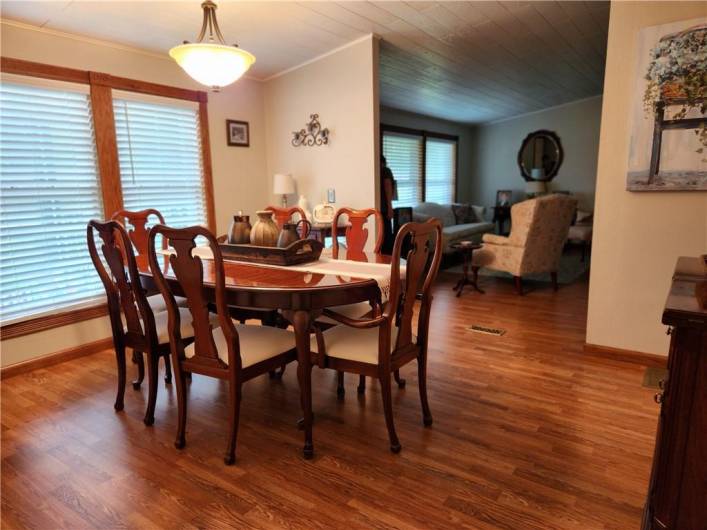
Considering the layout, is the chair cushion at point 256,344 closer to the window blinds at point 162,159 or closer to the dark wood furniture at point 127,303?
the dark wood furniture at point 127,303

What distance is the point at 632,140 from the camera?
2.73m

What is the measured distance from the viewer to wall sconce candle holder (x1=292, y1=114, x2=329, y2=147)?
418 cm

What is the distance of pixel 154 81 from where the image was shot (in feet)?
12.0

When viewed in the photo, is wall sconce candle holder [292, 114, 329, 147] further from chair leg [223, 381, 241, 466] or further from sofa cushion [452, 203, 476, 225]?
sofa cushion [452, 203, 476, 225]

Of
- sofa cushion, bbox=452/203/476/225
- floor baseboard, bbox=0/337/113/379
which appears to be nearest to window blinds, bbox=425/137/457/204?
sofa cushion, bbox=452/203/476/225

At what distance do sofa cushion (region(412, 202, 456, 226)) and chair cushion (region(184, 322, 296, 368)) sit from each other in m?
4.47

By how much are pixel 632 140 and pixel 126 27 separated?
3.45m

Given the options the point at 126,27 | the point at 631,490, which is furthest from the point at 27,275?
the point at 631,490

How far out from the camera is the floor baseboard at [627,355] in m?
2.85

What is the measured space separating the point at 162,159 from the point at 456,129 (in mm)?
5944

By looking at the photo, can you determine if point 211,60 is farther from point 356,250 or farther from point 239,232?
point 356,250

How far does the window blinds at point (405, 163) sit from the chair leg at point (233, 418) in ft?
16.8

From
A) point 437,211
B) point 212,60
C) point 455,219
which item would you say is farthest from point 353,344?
point 455,219

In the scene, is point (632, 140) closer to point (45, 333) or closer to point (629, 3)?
point (629, 3)
